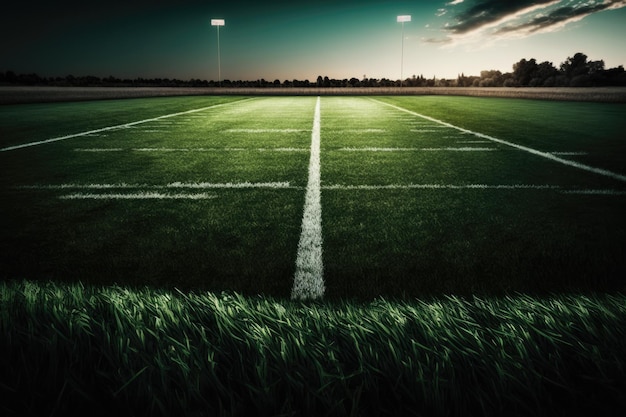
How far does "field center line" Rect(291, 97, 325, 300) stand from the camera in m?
2.37

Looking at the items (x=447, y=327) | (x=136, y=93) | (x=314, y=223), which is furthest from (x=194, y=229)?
(x=136, y=93)

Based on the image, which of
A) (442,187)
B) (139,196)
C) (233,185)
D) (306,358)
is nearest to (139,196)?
(139,196)

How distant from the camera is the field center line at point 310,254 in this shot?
Result: 7.77 feet

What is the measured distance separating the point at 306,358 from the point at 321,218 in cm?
236

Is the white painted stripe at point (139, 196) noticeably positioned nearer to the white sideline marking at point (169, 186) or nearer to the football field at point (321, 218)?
the football field at point (321, 218)

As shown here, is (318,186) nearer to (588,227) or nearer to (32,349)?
(588,227)

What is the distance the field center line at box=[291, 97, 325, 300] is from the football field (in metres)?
0.02

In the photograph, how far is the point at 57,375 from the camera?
4.33ft

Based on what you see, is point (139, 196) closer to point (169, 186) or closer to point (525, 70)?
point (169, 186)

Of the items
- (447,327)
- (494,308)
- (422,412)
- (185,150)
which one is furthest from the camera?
(185,150)

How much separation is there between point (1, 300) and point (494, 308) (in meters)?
2.16

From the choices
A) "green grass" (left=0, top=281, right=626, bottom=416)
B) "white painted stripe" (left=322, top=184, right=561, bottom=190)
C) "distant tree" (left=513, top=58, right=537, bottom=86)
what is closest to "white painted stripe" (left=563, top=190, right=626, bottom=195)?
"white painted stripe" (left=322, top=184, right=561, bottom=190)

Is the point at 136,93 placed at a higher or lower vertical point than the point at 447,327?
higher

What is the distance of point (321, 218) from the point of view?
12.2 ft
